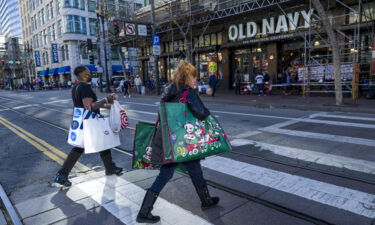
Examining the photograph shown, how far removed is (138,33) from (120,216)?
1984cm

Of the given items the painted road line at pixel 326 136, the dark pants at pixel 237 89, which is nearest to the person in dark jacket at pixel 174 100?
the painted road line at pixel 326 136

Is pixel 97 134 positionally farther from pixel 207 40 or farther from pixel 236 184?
pixel 207 40

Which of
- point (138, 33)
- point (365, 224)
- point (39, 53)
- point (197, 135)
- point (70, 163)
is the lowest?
point (365, 224)

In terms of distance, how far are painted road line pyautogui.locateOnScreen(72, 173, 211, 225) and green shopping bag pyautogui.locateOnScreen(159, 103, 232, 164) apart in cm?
80

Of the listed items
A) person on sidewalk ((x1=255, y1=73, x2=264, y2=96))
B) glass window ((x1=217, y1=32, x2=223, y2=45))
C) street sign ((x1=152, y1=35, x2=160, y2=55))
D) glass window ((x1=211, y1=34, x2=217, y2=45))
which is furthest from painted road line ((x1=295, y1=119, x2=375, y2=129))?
glass window ((x1=211, y1=34, x2=217, y2=45))

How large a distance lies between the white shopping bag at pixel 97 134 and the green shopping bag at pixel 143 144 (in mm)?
859

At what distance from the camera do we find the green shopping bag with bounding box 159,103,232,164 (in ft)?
9.32

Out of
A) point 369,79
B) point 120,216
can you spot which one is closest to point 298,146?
point 120,216

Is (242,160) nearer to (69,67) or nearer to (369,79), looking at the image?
(369,79)

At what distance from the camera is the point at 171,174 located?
10.2ft

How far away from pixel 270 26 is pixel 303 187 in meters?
16.6

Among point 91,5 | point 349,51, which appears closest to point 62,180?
point 349,51

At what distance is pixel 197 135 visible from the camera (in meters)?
2.93

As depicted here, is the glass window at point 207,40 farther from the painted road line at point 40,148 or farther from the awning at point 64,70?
the awning at point 64,70
